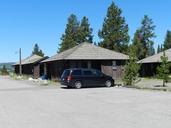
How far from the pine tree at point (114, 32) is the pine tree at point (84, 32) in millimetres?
11027

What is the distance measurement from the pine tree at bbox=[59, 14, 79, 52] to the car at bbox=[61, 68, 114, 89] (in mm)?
58952

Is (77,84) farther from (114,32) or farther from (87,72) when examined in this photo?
(114,32)

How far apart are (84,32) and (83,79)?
211ft

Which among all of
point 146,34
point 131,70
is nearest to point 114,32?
point 146,34

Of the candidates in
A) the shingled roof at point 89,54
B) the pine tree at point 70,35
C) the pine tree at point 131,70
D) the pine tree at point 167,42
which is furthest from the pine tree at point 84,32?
the pine tree at point 131,70

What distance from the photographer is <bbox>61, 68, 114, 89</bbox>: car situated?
3325 centimetres

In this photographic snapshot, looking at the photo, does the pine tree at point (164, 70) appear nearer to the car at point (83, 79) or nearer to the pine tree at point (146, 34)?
the car at point (83, 79)

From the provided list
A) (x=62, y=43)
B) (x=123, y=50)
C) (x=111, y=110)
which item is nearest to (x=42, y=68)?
(x=123, y=50)

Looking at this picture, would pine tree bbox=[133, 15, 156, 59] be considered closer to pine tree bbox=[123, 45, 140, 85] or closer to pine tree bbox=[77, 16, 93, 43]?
pine tree bbox=[77, 16, 93, 43]

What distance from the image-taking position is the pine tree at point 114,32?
83.5 m

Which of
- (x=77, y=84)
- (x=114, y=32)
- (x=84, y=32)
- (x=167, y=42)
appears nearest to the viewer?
(x=77, y=84)

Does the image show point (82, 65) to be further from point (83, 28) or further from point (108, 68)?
point (83, 28)

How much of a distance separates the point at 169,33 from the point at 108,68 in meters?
88.5

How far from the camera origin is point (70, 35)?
97.5 m
